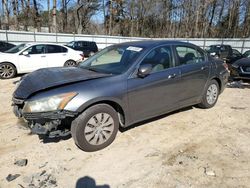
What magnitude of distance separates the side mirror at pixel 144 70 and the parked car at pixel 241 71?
5.90 metres

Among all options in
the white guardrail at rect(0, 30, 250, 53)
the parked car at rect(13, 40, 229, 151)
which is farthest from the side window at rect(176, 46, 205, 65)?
the white guardrail at rect(0, 30, 250, 53)

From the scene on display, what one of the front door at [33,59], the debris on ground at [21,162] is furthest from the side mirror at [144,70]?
the front door at [33,59]

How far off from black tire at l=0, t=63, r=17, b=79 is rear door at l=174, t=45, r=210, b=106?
23.5 feet

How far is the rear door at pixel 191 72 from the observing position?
4.61 meters

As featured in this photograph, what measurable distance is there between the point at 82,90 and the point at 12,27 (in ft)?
95.9

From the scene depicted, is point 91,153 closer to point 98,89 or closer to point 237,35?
point 98,89

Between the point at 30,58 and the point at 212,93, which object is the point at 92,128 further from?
the point at 30,58

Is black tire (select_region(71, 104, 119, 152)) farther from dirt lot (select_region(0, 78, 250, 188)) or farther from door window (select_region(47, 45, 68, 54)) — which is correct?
door window (select_region(47, 45, 68, 54))

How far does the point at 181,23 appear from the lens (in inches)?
1585

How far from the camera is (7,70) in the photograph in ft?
30.1

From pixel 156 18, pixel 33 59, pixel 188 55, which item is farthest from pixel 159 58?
pixel 156 18

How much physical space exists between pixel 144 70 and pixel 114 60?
79 cm

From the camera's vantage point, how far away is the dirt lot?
2969 mm

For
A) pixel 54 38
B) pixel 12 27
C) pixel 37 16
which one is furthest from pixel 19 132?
pixel 37 16
